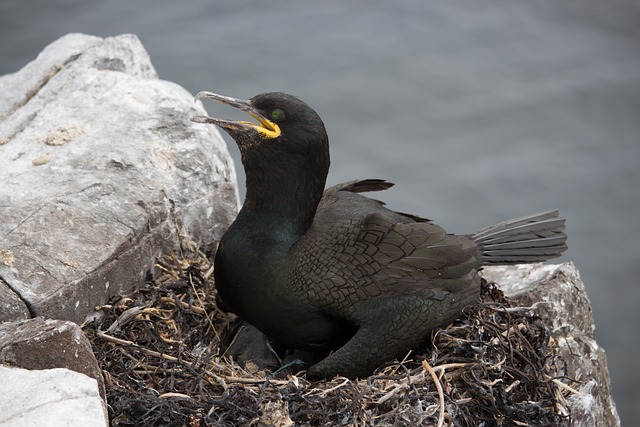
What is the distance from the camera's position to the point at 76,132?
5105 mm

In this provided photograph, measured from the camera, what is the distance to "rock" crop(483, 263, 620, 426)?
4.84 metres

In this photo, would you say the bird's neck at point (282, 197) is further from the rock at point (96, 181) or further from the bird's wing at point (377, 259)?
the rock at point (96, 181)

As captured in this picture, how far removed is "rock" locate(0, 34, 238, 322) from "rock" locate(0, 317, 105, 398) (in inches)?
19.0

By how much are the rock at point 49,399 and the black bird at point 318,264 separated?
1172 millimetres

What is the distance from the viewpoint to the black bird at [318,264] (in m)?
4.24

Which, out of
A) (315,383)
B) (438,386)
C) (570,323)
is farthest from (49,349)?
(570,323)

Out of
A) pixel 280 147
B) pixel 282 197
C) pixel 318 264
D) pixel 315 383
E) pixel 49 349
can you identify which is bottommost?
pixel 315 383

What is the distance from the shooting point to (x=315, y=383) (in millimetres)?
4133

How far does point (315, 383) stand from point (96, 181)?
1.48 meters

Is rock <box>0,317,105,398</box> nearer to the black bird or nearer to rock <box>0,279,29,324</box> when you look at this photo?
rock <box>0,279,29,324</box>

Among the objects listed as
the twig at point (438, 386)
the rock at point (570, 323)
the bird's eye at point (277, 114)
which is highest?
the bird's eye at point (277, 114)

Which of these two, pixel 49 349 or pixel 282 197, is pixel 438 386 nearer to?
pixel 282 197

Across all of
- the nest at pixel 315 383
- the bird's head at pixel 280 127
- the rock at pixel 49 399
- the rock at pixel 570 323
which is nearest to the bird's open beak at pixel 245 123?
the bird's head at pixel 280 127

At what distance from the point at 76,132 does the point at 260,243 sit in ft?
4.39
